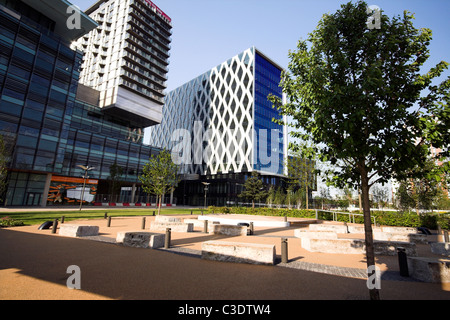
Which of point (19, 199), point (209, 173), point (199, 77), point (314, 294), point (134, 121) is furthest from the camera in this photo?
point (199, 77)

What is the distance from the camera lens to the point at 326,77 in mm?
5457

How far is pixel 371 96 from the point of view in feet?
14.5

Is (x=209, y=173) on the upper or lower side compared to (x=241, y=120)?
lower

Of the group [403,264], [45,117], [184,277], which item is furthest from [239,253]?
[45,117]

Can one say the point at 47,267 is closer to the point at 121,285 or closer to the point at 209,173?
the point at 121,285

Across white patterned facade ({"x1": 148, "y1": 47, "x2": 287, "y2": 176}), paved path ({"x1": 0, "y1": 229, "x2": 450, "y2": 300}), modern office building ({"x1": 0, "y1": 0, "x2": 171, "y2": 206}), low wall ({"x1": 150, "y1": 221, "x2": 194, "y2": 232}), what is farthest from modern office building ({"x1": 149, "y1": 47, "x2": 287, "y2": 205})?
paved path ({"x1": 0, "y1": 229, "x2": 450, "y2": 300})

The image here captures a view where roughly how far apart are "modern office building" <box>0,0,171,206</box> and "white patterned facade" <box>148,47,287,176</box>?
2761cm

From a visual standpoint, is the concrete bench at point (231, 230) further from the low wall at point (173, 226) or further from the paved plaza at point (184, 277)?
the paved plaza at point (184, 277)

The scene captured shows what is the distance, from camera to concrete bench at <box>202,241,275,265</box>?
7553 mm

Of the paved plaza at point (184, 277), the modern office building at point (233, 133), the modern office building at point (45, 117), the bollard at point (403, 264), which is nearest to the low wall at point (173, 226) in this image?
the paved plaza at point (184, 277)

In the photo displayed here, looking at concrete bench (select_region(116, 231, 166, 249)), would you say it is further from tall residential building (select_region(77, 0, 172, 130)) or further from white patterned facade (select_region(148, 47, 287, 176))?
tall residential building (select_region(77, 0, 172, 130))

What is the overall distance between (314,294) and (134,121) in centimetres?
6349

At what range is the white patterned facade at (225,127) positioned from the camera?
59688mm
